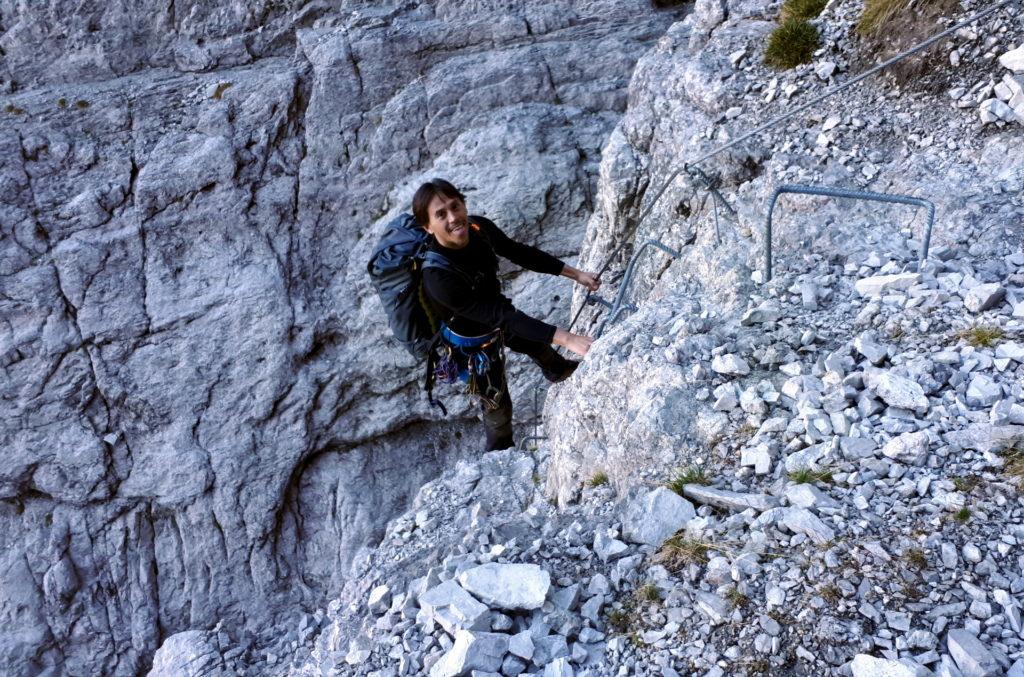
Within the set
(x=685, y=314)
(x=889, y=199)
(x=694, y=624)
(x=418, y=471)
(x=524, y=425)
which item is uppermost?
(x=889, y=199)

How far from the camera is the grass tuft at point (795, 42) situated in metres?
6.61

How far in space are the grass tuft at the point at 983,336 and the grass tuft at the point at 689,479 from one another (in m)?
1.49

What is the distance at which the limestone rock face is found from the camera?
11.0 m

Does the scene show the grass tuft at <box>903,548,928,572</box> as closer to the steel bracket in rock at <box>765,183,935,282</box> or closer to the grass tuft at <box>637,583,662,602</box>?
the grass tuft at <box>637,583,662,602</box>

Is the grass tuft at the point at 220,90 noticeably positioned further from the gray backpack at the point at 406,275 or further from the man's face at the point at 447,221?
the man's face at the point at 447,221

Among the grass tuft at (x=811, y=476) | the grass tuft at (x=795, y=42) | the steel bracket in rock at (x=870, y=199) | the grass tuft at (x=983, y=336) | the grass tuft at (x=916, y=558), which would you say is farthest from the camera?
the grass tuft at (x=795, y=42)

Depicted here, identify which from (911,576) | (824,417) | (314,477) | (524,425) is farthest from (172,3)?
(911,576)

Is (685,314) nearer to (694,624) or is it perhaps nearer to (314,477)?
(694,624)

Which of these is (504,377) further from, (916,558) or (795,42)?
(916,558)

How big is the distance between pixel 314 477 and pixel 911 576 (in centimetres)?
1039

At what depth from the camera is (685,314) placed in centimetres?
495

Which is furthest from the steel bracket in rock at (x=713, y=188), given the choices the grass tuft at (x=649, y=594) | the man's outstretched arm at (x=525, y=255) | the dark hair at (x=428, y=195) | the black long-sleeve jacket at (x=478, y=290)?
the grass tuft at (x=649, y=594)

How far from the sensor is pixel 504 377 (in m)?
6.79

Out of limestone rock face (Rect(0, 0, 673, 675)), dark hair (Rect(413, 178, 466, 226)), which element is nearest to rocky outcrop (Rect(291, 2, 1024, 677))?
dark hair (Rect(413, 178, 466, 226))
